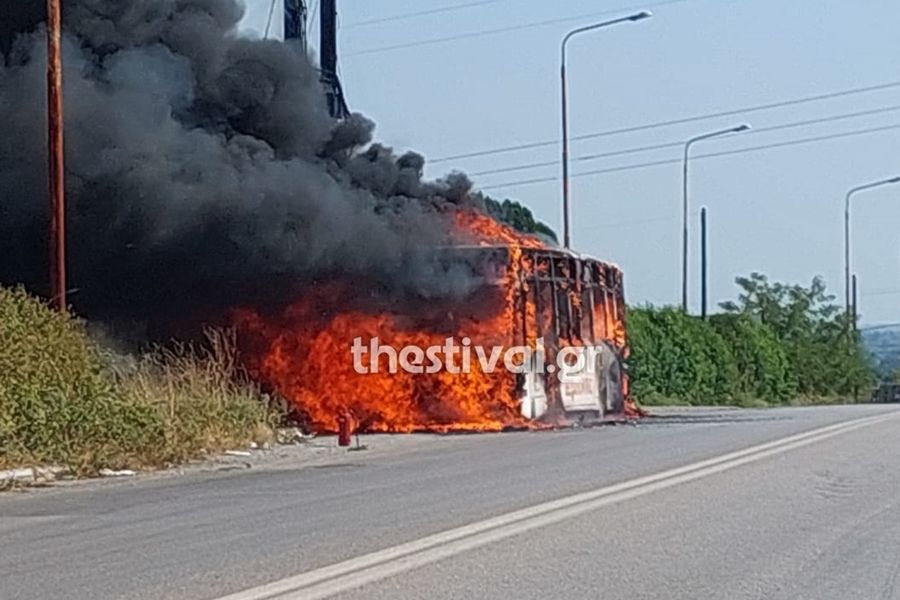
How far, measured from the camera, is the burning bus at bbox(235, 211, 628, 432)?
101ft

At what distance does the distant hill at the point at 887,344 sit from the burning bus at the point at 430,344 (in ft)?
271

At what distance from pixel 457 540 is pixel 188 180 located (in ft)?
60.4

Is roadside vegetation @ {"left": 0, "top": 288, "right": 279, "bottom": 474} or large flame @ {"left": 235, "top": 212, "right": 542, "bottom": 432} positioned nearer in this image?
roadside vegetation @ {"left": 0, "top": 288, "right": 279, "bottom": 474}

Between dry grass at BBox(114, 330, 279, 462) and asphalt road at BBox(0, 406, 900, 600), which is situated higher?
dry grass at BBox(114, 330, 279, 462)

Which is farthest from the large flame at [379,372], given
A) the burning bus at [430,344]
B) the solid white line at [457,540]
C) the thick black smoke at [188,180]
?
the solid white line at [457,540]

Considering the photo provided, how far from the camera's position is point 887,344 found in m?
180

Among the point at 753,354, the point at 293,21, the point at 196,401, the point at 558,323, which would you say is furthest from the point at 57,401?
the point at 753,354

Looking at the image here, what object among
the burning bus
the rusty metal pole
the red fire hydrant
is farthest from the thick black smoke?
the red fire hydrant

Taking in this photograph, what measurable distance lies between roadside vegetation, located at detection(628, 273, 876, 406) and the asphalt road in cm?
3011

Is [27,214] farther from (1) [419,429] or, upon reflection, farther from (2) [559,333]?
(2) [559,333]

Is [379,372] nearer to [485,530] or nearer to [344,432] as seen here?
[344,432]

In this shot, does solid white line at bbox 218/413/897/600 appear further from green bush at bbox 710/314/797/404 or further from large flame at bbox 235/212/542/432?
green bush at bbox 710/314/797/404

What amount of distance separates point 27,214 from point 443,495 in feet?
53.5

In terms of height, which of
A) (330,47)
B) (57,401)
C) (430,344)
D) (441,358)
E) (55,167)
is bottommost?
(57,401)
